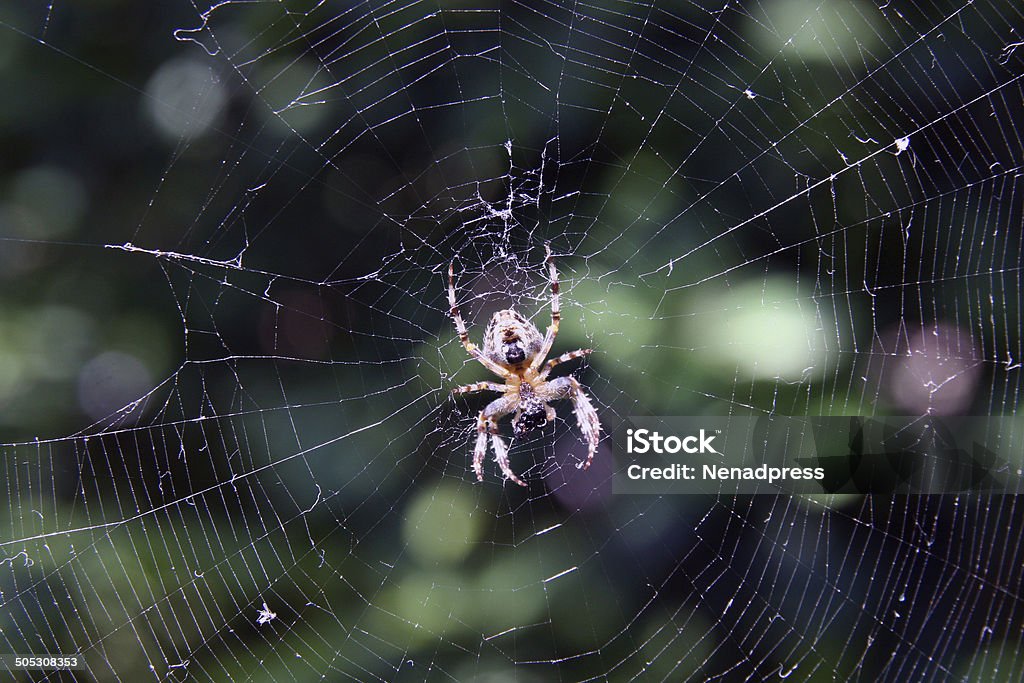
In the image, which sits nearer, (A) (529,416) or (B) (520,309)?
(A) (529,416)

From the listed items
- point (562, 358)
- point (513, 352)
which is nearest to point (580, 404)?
point (562, 358)

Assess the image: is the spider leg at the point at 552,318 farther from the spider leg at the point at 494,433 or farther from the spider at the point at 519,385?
the spider leg at the point at 494,433

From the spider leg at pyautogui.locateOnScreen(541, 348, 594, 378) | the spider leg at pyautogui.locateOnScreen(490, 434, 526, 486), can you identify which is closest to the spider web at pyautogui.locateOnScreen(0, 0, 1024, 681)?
the spider leg at pyautogui.locateOnScreen(541, 348, 594, 378)

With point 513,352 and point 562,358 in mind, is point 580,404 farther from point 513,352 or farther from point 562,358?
point 513,352

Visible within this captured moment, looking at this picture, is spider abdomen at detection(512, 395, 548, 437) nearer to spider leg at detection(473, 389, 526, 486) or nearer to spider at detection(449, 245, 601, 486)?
spider at detection(449, 245, 601, 486)

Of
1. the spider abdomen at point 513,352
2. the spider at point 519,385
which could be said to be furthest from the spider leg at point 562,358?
the spider abdomen at point 513,352

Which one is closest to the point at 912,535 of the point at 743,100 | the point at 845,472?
the point at 845,472

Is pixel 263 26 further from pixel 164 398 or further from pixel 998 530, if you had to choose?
pixel 998 530
